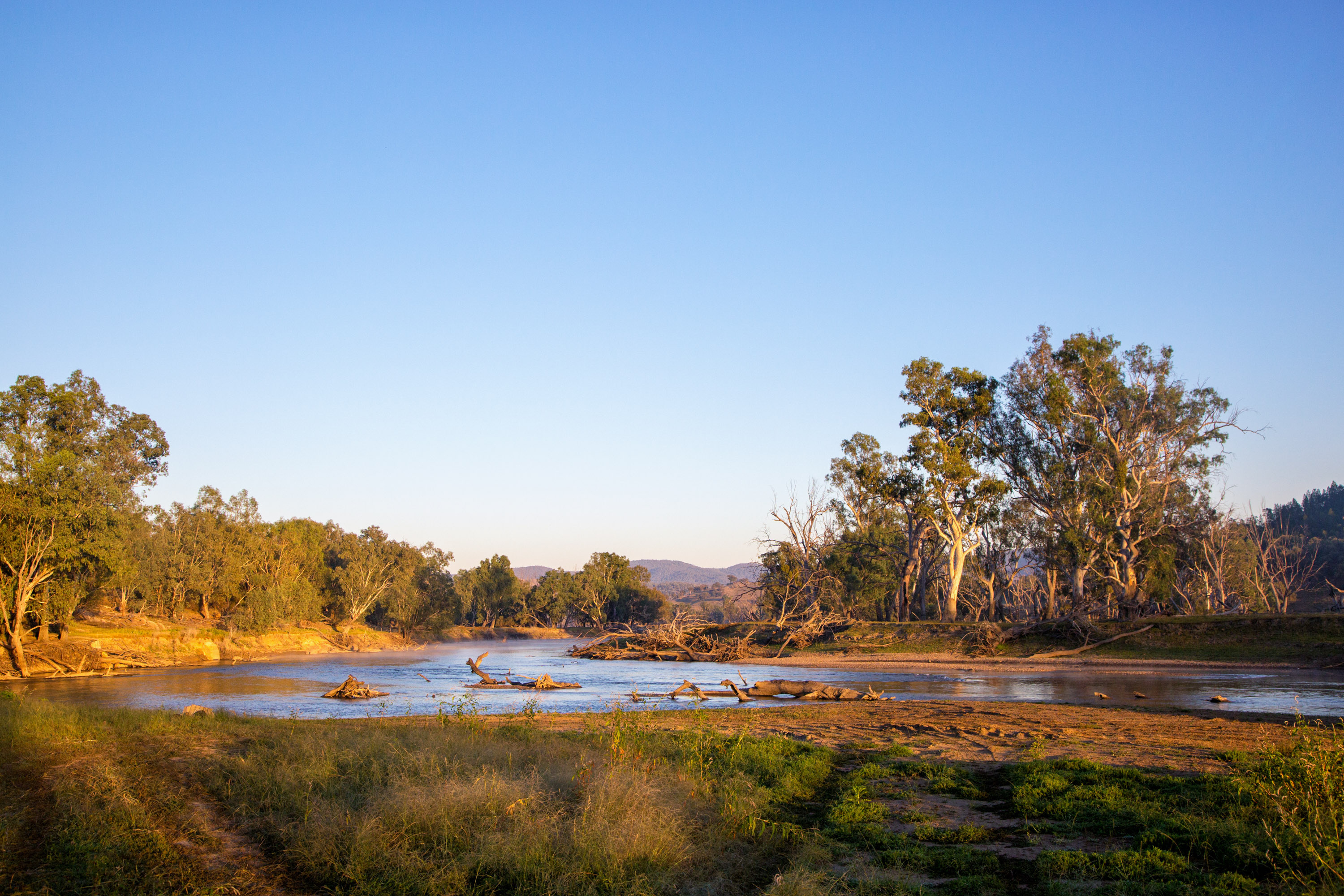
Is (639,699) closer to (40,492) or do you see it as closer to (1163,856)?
(1163,856)

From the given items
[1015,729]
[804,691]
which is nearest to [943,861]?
[1015,729]

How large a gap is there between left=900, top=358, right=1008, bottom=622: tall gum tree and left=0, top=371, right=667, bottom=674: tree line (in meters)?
47.3

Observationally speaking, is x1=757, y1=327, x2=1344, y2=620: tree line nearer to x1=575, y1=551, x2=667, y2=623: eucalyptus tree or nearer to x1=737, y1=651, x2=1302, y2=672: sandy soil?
x1=737, y1=651, x2=1302, y2=672: sandy soil

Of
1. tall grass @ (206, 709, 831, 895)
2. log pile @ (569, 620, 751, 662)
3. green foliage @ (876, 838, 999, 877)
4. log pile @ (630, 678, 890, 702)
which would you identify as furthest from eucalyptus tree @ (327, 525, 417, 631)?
green foliage @ (876, 838, 999, 877)

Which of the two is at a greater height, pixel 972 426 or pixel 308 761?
pixel 972 426

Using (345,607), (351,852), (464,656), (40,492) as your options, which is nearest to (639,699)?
(351,852)

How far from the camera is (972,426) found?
53719 mm

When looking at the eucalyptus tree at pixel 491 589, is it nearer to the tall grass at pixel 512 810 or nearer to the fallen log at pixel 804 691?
the fallen log at pixel 804 691

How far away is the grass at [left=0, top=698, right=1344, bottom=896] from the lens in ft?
22.9

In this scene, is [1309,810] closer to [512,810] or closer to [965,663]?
[512,810]

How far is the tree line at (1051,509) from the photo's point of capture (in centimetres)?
4622

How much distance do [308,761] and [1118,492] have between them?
4523 cm

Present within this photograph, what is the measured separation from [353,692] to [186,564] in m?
44.6

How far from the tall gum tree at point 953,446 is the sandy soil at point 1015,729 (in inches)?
1151
